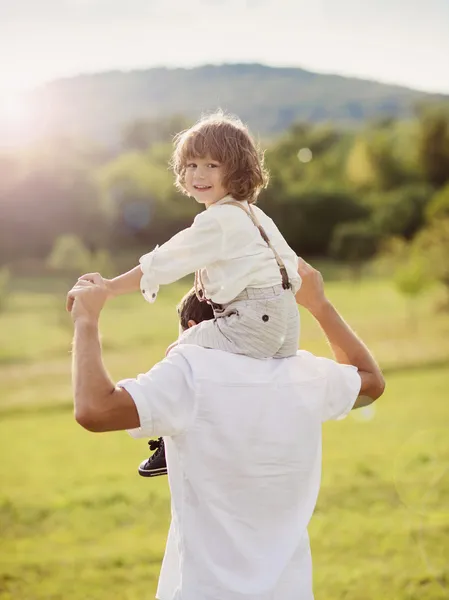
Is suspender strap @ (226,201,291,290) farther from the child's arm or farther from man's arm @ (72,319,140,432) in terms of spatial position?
man's arm @ (72,319,140,432)

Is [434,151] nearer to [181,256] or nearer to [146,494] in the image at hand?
[146,494]

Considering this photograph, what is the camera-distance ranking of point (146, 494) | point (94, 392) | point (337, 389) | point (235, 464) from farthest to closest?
point (146, 494)
point (337, 389)
point (235, 464)
point (94, 392)

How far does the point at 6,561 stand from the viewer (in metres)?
3.56

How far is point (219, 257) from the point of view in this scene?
106 cm

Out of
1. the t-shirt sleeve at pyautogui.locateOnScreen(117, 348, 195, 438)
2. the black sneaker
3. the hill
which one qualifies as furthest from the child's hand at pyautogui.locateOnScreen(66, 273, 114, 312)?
the hill

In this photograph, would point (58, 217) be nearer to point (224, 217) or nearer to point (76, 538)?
point (76, 538)

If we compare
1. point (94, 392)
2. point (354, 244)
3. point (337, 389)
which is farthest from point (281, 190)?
point (94, 392)

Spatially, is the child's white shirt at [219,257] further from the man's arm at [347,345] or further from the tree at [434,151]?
the tree at [434,151]

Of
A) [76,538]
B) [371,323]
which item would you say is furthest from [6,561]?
[371,323]

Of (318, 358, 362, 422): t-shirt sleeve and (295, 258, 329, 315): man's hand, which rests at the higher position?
(295, 258, 329, 315): man's hand

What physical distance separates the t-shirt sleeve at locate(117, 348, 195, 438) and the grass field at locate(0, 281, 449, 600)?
226 cm

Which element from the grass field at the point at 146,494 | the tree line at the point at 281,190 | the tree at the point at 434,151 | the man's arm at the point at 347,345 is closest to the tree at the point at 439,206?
the tree line at the point at 281,190

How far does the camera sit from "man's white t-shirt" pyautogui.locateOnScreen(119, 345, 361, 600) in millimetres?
967

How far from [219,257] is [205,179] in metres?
0.12
